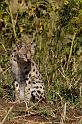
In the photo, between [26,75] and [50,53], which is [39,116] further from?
[50,53]

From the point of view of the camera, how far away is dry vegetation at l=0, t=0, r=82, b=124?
5438mm

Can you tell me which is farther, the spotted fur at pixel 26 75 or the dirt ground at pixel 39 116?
the spotted fur at pixel 26 75

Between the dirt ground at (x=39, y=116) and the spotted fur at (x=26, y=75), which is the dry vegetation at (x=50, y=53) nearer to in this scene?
the dirt ground at (x=39, y=116)

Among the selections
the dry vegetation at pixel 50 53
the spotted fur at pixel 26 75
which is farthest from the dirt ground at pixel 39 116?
the spotted fur at pixel 26 75

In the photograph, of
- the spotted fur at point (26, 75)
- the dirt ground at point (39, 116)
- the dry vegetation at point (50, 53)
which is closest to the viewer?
the dirt ground at point (39, 116)

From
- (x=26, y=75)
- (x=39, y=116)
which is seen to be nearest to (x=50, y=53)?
(x=26, y=75)

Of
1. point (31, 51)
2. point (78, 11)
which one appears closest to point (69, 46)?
point (78, 11)

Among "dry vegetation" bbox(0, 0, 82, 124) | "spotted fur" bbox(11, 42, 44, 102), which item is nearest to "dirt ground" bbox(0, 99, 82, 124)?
"dry vegetation" bbox(0, 0, 82, 124)

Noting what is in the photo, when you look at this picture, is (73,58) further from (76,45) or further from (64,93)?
(64,93)

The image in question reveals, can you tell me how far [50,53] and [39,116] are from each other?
2175 mm

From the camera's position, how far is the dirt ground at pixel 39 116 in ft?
16.5

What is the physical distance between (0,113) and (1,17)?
3.62 metres

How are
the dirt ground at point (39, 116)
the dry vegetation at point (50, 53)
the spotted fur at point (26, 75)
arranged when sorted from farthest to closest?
1. the spotted fur at point (26, 75)
2. the dry vegetation at point (50, 53)
3. the dirt ground at point (39, 116)

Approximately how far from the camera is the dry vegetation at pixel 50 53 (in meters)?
5.44
